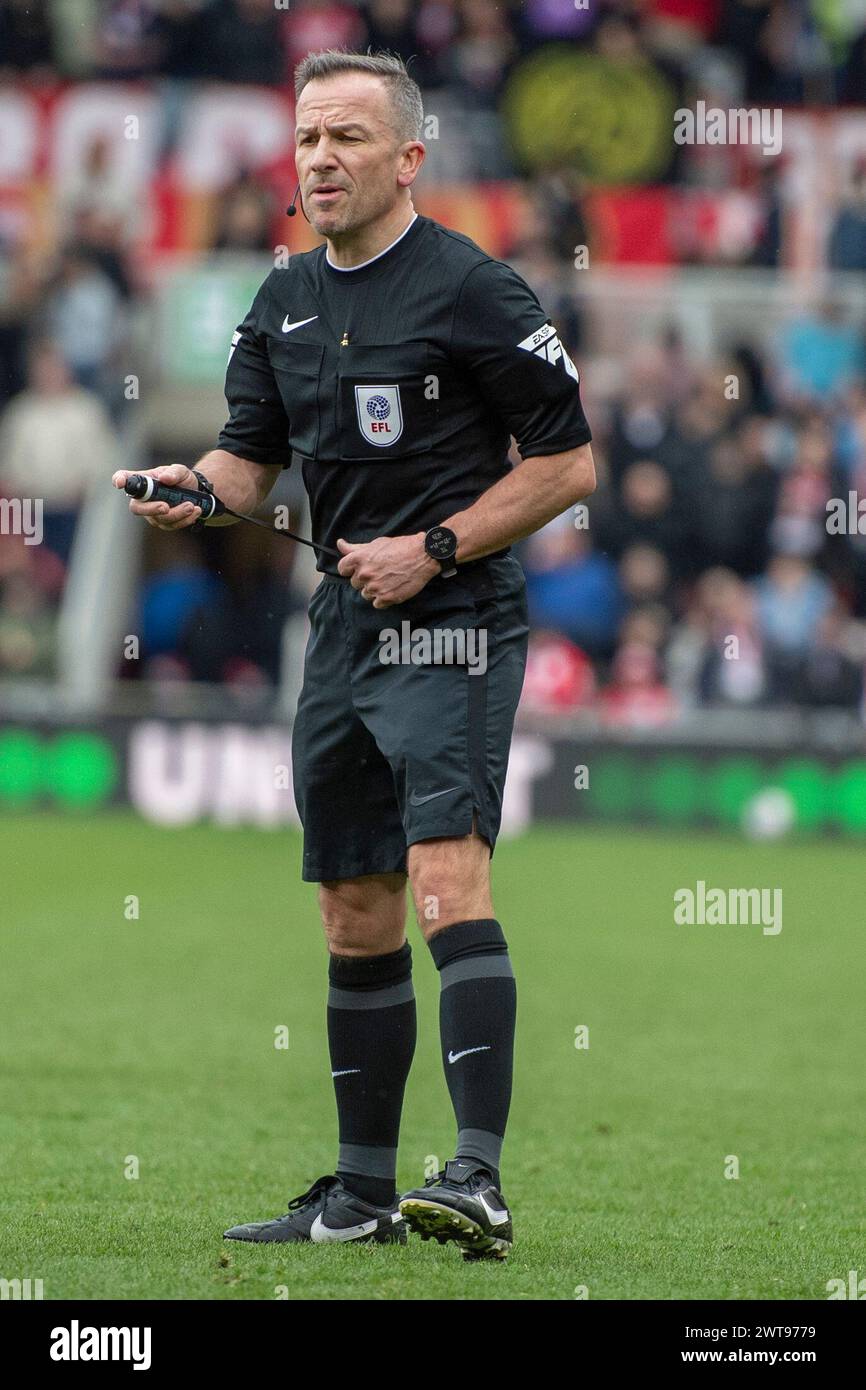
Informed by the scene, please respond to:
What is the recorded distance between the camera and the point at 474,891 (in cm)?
457

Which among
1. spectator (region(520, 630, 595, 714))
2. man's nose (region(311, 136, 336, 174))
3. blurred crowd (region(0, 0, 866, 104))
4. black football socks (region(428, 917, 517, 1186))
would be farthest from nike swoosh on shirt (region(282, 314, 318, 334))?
blurred crowd (region(0, 0, 866, 104))

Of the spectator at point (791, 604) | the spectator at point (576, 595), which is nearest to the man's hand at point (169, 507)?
the spectator at point (576, 595)

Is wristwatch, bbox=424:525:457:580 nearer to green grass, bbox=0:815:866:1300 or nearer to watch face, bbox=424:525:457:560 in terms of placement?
watch face, bbox=424:525:457:560

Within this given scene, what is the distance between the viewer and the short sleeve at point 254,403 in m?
5.01

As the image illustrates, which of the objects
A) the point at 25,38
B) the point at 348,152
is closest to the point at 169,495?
the point at 348,152

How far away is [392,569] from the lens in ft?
15.3

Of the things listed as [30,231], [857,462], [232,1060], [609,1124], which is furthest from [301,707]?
[30,231]

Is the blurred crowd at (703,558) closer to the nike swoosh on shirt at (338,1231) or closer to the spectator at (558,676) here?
the spectator at (558,676)

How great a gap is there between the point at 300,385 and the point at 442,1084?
3.02m

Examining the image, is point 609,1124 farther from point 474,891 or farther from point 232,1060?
point 474,891

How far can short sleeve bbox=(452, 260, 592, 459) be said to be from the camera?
462cm

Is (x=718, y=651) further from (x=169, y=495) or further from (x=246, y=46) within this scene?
(x=169, y=495)

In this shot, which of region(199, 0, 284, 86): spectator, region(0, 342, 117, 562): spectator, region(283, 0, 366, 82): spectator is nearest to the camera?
region(0, 342, 117, 562): spectator

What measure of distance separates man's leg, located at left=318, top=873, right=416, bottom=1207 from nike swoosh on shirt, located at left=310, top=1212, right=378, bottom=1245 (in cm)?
9
